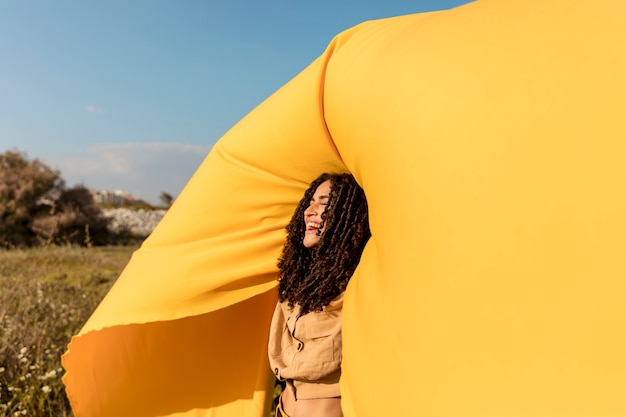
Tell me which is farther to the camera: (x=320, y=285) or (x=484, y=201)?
(x=320, y=285)

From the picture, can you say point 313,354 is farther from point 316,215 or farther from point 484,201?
point 484,201

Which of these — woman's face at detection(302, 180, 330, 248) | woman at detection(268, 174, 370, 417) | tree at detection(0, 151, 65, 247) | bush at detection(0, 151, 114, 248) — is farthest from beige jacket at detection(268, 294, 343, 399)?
tree at detection(0, 151, 65, 247)

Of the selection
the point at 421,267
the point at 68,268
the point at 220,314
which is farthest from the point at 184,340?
the point at 68,268

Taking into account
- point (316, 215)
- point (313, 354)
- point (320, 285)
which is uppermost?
point (316, 215)

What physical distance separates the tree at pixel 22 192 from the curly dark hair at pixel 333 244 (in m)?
14.8

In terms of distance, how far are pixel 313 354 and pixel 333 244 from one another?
471 mm

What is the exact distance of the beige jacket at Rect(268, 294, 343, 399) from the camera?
240 centimetres

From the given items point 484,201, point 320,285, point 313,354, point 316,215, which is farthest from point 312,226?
point 484,201

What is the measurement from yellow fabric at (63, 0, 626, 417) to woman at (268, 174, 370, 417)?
322 millimetres

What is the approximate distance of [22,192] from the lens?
15.8 meters

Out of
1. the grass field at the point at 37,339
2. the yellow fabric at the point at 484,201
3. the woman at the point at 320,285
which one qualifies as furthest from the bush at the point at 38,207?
the yellow fabric at the point at 484,201

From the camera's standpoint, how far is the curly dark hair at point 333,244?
7.99 feet

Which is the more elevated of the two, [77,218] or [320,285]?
[320,285]

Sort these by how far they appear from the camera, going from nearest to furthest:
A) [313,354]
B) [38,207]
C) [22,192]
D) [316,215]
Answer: [313,354], [316,215], [22,192], [38,207]
